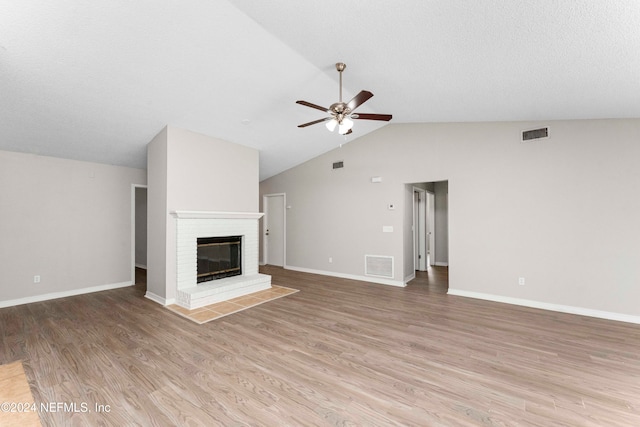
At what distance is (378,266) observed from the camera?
5.77 m

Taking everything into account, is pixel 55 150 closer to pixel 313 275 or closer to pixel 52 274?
pixel 52 274

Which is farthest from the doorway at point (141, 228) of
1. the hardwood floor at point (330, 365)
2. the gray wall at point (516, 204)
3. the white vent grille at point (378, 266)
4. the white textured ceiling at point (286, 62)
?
the white vent grille at point (378, 266)

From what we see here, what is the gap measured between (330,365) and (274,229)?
18.1 ft

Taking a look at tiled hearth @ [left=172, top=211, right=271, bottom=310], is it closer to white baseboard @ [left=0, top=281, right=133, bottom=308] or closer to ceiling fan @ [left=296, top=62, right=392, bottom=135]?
white baseboard @ [left=0, top=281, right=133, bottom=308]

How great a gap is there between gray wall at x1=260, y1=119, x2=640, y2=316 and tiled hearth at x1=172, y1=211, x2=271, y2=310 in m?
2.12

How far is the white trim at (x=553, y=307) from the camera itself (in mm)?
3601

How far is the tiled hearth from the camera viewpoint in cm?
423

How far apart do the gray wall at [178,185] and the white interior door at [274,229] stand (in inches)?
90.0

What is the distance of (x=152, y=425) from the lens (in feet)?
5.70

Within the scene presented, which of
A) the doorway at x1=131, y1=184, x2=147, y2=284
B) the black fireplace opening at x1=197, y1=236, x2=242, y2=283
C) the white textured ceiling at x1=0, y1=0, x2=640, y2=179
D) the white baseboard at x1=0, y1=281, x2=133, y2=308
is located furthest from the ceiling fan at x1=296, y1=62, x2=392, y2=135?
the doorway at x1=131, y1=184, x2=147, y2=284

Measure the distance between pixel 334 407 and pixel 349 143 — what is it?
17.2 ft

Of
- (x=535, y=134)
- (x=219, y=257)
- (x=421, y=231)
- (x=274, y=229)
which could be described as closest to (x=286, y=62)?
(x=219, y=257)

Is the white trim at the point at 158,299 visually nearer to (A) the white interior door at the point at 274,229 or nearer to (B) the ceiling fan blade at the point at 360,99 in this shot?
(A) the white interior door at the point at 274,229

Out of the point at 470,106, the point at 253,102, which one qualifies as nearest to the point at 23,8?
the point at 253,102
